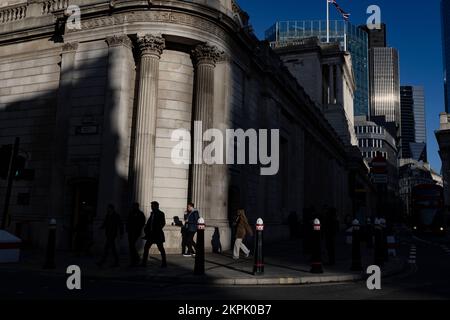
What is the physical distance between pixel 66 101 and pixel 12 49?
16.7ft

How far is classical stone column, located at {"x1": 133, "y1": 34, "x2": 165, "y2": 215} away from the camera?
15734 mm

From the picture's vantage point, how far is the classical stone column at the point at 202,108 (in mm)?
16438

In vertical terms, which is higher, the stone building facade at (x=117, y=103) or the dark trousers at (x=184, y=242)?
the stone building facade at (x=117, y=103)

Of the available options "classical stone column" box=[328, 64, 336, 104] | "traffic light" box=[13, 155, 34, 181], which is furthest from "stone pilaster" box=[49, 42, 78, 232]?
"classical stone column" box=[328, 64, 336, 104]

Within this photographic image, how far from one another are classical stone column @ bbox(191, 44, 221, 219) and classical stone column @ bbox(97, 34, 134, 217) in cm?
270

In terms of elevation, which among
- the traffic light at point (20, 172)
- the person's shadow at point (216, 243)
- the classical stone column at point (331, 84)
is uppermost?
the classical stone column at point (331, 84)

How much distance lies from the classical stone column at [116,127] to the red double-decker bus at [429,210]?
1078 inches

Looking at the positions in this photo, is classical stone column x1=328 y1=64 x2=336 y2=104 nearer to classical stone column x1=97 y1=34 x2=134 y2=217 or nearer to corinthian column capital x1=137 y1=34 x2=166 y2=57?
corinthian column capital x1=137 y1=34 x2=166 y2=57

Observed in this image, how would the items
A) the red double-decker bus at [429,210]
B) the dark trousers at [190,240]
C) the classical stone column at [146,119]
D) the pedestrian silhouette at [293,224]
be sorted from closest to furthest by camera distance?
the dark trousers at [190,240] < the classical stone column at [146,119] < the pedestrian silhouette at [293,224] < the red double-decker bus at [429,210]

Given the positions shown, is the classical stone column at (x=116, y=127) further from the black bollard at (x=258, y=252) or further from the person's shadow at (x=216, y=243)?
the black bollard at (x=258, y=252)

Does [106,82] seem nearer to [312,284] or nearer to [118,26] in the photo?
[118,26]

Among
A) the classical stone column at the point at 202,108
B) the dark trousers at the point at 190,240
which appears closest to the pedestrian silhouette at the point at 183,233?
the dark trousers at the point at 190,240
